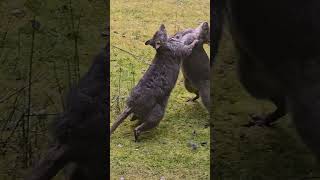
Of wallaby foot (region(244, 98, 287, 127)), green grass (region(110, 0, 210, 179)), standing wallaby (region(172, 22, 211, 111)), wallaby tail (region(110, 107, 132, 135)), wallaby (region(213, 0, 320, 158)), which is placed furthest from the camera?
standing wallaby (region(172, 22, 211, 111))

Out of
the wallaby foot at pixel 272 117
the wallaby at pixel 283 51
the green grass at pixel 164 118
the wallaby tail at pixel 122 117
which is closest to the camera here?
the wallaby at pixel 283 51

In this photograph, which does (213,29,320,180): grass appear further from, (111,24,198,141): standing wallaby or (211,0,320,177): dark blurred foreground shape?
(111,24,198,141): standing wallaby

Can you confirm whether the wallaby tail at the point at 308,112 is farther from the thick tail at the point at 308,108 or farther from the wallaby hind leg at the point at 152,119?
the wallaby hind leg at the point at 152,119

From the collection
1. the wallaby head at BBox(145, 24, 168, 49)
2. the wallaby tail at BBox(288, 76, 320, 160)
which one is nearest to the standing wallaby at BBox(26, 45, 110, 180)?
the wallaby tail at BBox(288, 76, 320, 160)

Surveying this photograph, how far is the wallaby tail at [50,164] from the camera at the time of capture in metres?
2.75

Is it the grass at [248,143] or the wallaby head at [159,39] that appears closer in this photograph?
the grass at [248,143]

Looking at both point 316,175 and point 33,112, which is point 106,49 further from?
point 316,175

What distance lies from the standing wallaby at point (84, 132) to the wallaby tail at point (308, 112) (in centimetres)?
83

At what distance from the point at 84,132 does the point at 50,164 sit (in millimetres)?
202

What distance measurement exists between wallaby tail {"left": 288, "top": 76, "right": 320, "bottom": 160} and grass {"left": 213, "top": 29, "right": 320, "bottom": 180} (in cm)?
4

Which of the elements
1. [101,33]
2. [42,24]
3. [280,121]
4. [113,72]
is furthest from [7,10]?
[113,72]

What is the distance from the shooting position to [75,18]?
8.87ft

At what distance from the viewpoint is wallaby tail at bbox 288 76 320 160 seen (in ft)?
8.86

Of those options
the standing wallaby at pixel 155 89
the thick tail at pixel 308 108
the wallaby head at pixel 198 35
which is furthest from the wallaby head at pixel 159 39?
the thick tail at pixel 308 108
